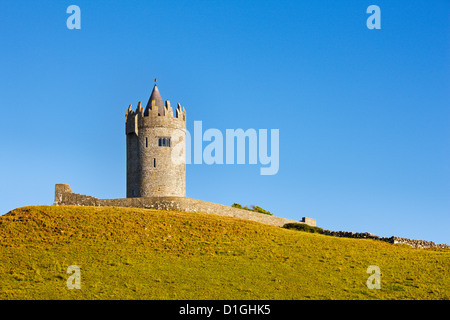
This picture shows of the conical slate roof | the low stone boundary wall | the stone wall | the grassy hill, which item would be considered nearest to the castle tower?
the conical slate roof

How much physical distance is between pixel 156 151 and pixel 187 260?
25.2 meters

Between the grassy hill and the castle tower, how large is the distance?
33.0 ft

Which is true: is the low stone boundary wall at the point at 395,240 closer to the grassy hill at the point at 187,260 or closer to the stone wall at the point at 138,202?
the grassy hill at the point at 187,260

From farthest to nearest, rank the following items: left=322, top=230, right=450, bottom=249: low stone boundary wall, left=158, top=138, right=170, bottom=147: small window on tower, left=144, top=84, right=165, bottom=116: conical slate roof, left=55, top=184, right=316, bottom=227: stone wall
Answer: left=144, top=84, right=165, bottom=116: conical slate roof
left=158, top=138, right=170, bottom=147: small window on tower
left=55, top=184, right=316, bottom=227: stone wall
left=322, top=230, right=450, bottom=249: low stone boundary wall

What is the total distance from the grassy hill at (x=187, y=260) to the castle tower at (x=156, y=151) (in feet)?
33.0

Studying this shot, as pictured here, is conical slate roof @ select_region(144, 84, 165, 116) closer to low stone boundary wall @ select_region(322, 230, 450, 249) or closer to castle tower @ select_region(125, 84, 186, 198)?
castle tower @ select_region(125, 84, 186, 198)

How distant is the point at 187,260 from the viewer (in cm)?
3841

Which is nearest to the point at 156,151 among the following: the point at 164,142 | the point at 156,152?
the point at 156,152

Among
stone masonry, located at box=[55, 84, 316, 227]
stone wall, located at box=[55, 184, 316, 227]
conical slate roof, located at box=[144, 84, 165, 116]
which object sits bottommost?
stone wall, located at box=[55, 184, 316, 227]

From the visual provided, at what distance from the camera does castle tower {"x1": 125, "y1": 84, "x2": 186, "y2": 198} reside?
61.8 m

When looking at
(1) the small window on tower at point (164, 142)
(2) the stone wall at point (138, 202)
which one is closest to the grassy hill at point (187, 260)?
(2) the stone wall at point (138, 202)

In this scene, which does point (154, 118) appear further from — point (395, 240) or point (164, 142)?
point (395, 240)
